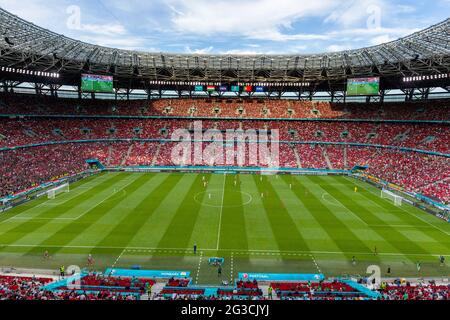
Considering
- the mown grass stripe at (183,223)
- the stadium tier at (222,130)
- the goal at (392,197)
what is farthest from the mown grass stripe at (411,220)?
the mown grass stripe at (183,223)

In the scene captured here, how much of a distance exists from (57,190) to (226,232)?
29.0 m

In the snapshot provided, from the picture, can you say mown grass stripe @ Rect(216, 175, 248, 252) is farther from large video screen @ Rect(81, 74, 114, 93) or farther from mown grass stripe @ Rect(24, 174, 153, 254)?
large video screen @ Rect(81, 74, 114, 93)

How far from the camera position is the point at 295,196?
46.4 meters

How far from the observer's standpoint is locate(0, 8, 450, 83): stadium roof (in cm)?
4806

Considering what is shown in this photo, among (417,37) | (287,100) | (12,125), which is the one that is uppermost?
(417,37)

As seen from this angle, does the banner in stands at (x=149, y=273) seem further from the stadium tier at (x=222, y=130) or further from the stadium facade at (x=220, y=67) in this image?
the stadium facade at (x=220, y=67)

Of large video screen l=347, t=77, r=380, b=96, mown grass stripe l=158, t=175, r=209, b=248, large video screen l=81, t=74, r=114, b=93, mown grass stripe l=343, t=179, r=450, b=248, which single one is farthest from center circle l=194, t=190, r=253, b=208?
large video screen l=347, t=77, r=380, b=96

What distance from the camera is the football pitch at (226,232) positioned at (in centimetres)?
2656

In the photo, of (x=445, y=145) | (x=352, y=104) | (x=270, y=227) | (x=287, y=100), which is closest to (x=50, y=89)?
(x=287, y=100)

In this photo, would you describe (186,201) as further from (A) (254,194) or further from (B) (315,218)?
(B) (315,218)

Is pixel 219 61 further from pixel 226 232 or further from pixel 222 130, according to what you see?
pixel 226 232

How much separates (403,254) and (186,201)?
2508 centimetres

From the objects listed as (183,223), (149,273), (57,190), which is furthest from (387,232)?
(57,190)

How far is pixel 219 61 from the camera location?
224ft
